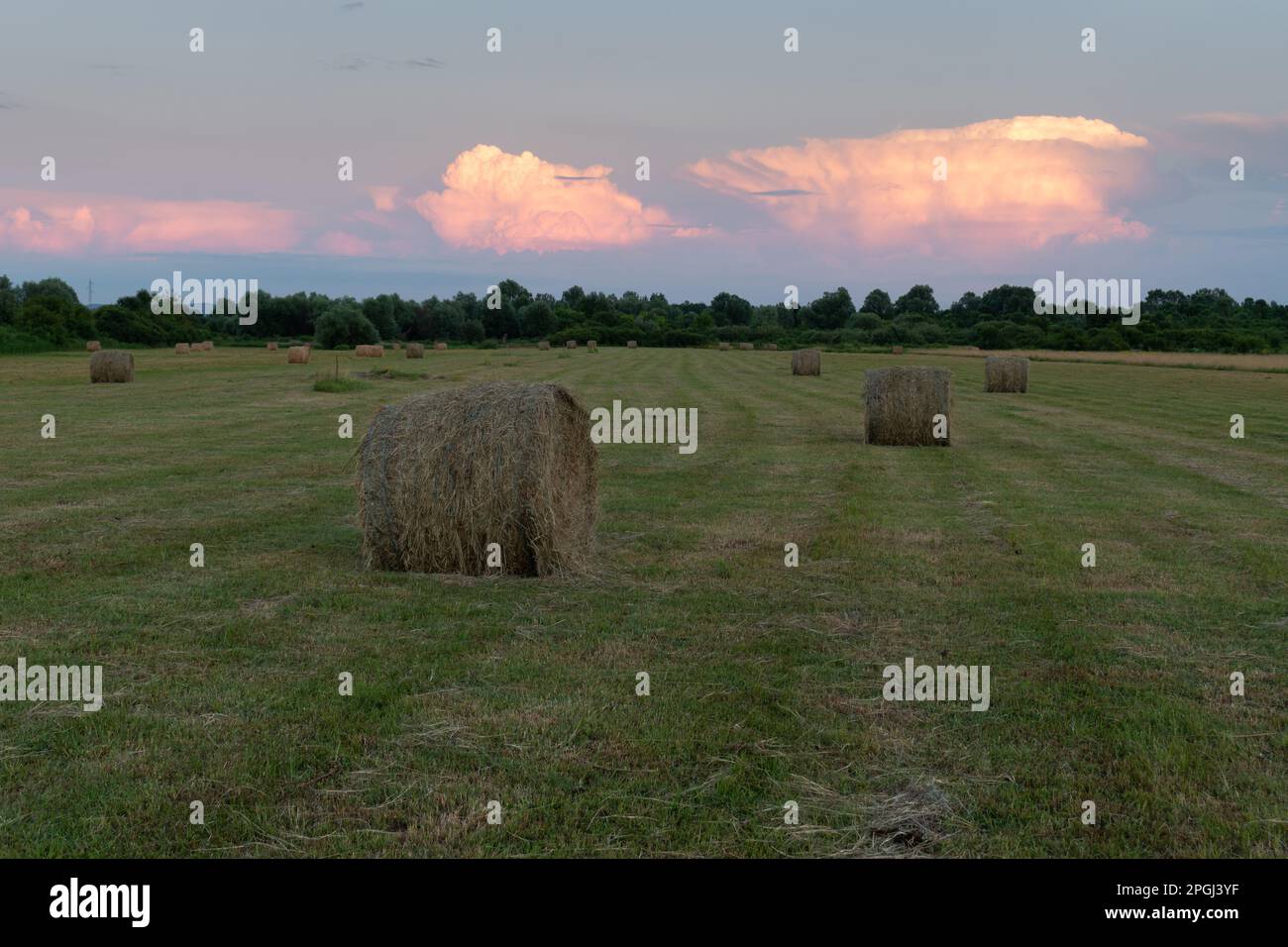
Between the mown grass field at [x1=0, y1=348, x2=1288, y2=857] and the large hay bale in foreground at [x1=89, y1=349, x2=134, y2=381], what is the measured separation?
25.1 metres

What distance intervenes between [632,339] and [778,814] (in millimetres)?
105917

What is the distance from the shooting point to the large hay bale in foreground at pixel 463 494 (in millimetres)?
10719

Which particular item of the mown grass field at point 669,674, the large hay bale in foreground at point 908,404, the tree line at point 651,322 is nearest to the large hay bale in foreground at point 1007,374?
Result: the large hay bale in foreground at point 908,404

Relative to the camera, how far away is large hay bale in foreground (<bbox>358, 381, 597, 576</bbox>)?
10.7 metres

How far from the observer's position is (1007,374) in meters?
40.0

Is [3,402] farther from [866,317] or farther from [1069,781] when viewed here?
[866,317]

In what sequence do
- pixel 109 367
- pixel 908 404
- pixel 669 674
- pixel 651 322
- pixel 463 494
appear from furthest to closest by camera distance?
1. pixel 651 322
2. pixel 109 367
3. pixel 908 404
4. pixel 463 494
5. pixel 669 674

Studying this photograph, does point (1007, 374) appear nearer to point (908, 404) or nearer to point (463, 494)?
point (908, 404)

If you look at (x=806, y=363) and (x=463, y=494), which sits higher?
(x=806, y=363)

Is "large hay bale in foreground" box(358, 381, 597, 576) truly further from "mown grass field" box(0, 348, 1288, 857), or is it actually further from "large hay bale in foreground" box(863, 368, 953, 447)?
"large hay bale in foreground" box(863, 368, 953, 447)

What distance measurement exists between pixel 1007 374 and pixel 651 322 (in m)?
95.2

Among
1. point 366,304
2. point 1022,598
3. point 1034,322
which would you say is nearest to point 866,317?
point 1034,322

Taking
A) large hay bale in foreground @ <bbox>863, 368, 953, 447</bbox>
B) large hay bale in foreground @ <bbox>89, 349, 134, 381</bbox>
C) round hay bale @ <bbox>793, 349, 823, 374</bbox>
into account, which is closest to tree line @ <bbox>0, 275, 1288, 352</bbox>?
large hay bale in foreground @ <bbox>89, 349, 134, 381</bbox>

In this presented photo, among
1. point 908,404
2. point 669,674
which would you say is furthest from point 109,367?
point 669,674
